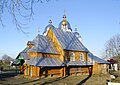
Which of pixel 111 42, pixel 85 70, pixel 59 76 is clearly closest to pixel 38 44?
pixel 59 76

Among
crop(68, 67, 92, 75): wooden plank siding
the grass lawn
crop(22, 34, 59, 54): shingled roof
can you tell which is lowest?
the grass lawn

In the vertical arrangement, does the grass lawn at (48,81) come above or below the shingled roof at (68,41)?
below

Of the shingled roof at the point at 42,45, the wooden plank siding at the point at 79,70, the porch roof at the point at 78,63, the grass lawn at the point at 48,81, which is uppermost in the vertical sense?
the shingled roof at the point at 42,45

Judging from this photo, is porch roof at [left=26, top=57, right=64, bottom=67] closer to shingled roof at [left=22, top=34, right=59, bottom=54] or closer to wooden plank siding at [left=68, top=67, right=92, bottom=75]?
shingled roof at [left=22, top=34, right=59, bottom=54]

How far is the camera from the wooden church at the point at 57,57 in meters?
31.1

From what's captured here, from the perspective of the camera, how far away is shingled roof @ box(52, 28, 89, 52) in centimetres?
3546

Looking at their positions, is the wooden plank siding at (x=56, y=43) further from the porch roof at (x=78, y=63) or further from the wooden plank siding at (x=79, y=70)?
the wooden plank siding at (x=79, y=70)

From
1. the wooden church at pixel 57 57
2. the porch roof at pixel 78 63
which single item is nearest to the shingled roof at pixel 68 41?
the wooden church at pixel 57 57

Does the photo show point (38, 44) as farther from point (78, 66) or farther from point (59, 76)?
point (78, 66)

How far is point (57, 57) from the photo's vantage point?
113ft

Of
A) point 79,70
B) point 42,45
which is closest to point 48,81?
point 42,45

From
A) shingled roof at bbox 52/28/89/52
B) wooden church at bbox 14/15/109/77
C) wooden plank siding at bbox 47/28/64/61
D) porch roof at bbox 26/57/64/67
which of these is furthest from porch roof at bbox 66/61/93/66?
shingled roof at bbox 52/28/89/52

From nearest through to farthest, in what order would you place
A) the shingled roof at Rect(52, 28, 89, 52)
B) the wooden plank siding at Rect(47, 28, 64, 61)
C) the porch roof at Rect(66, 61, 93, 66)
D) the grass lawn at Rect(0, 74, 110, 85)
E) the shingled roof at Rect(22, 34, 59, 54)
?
the grass lawn at Rect(0, 74, 110, 85) < the shingled roof at Rect(22, 34, 59, 54) < the wooden plank siding at Rect(47, 28, 64, 61) < the porch roof at Rect(66, 61, 93, 66) < the shingled roof at Rect(52, 28, 89, 52)

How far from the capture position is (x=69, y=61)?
35.2m
